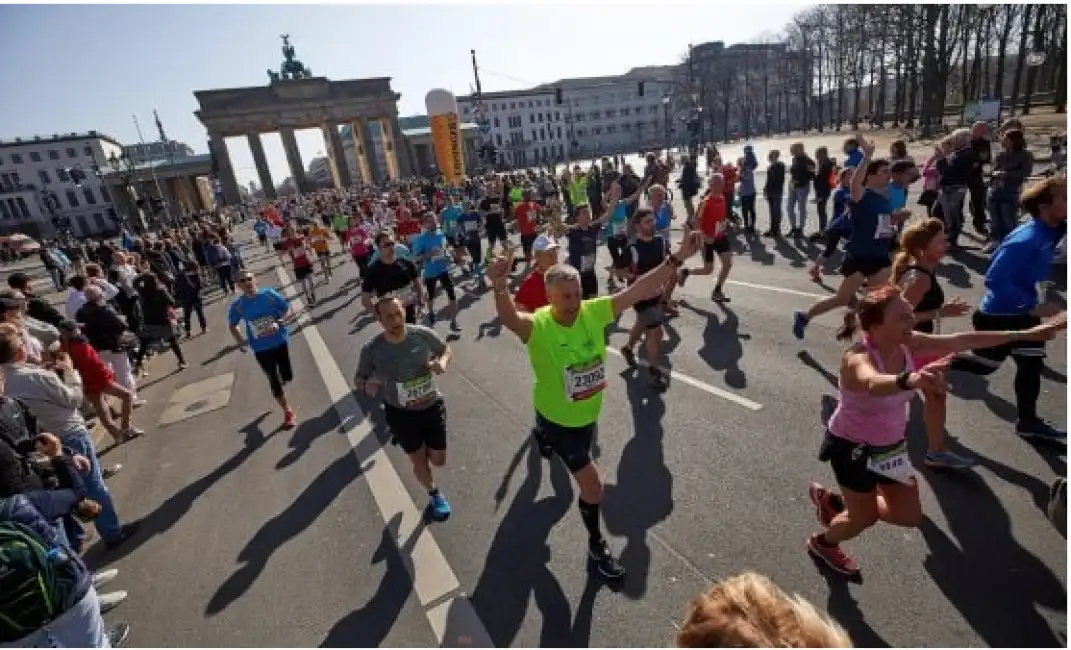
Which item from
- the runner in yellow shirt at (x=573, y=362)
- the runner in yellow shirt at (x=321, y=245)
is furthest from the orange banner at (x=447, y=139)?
the runner in yellow shirt at (x=573, y=362)

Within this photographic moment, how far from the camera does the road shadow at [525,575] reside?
339cm

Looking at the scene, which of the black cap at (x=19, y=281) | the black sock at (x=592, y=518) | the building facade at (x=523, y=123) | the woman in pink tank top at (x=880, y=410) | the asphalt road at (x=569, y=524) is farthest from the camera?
the building facade at (x=523, y=123)

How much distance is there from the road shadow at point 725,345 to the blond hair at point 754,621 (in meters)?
5.12

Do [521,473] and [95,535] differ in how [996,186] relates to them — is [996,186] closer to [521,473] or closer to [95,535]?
[521,473]

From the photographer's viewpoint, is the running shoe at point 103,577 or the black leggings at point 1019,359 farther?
the running shoe at point 103,577

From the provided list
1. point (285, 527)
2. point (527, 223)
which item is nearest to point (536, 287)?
point (285, 527)

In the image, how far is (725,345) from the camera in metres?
7.38

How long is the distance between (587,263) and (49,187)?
10740cm

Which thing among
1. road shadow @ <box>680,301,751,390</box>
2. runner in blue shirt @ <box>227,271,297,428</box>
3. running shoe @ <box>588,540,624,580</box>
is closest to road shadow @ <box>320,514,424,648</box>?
running shoe @ <box>588,540,624,580</box>

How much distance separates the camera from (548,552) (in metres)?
4.03

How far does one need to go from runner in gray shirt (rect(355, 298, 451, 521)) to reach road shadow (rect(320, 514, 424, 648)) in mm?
529

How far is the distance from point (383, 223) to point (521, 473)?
15615mm

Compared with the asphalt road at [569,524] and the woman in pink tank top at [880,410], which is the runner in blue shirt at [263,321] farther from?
the woman in pink tank top at [880,410]

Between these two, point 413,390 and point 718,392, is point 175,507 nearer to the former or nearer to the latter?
point 413,390
